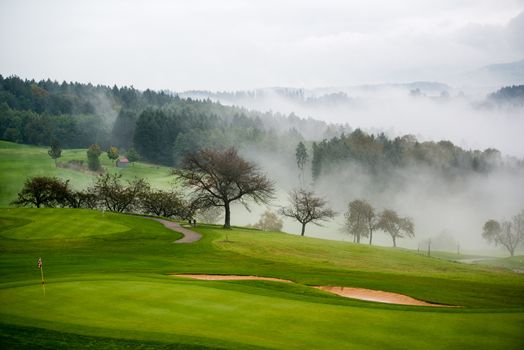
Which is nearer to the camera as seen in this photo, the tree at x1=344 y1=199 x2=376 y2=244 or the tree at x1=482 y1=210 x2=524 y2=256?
the tree at x1=344 y1=199 x2=376 y2=244

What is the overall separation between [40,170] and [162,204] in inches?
2689

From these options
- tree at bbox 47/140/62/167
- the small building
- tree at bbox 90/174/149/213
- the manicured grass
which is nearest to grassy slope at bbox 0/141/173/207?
the small building

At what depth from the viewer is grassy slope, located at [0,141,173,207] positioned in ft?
393

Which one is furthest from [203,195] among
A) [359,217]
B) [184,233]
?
[359,217]

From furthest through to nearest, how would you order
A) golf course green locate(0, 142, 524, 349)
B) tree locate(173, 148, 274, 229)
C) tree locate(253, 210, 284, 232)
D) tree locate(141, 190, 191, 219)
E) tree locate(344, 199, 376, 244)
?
tree locate(253, 210, 284, 232) → tree locate(344, 199, 376, 244) → tree locate(141, 190, 191, 219) → tree locate(173, 148, 274, 229) → golf course green locate(0, 142, 524, 349)

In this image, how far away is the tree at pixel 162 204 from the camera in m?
82.6

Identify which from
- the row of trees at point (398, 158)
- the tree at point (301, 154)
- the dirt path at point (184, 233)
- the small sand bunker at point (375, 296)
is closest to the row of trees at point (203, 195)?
the dirt path at point (184, 233)

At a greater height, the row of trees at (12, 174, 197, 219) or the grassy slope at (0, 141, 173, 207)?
the grassy slope at (0, 141, 173, 207)

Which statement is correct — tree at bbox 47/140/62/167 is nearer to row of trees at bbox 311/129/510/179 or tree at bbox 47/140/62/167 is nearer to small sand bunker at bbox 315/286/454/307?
row of trees at bbox 311/129/510/179

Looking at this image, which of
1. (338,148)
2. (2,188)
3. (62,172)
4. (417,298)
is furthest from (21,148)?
(417,298)

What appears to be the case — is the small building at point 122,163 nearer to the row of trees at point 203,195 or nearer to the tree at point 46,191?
the row of trees at point 203,195

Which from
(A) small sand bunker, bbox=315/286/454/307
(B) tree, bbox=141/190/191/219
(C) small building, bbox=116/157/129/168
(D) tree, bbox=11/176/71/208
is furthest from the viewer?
(C) small building, bbox=116/157/129/168

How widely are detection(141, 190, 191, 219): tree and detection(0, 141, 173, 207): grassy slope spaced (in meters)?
34.9

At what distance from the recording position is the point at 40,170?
433ft
